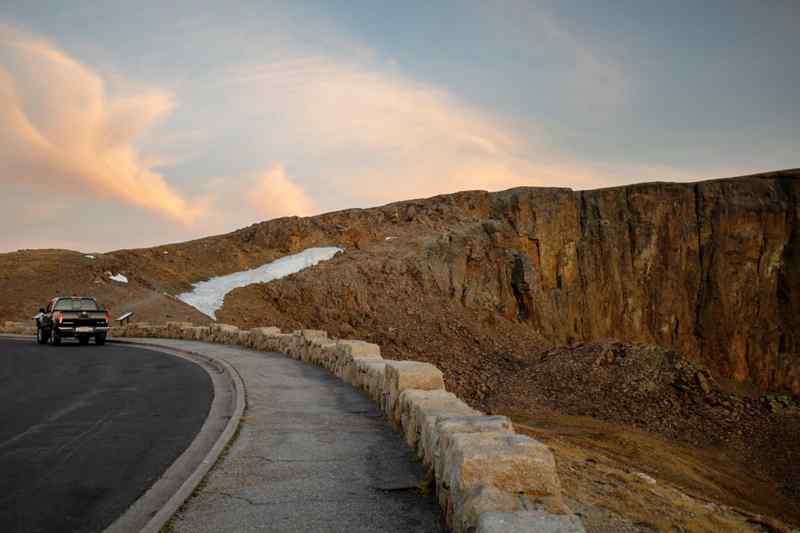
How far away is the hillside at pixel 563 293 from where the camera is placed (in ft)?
104

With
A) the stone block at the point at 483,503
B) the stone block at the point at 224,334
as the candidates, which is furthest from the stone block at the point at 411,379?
the stone block at the point at 224,334

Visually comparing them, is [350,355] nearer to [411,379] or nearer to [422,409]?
[411,379]

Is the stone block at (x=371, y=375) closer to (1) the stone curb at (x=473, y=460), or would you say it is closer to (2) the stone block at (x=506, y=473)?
(1) the stone curb at (x=473, y=460)

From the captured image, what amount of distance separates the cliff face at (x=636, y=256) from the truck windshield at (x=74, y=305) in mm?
21702

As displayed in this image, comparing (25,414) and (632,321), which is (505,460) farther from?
(632,321)

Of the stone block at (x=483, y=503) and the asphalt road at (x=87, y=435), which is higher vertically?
the stone block at (x=483, y=503)

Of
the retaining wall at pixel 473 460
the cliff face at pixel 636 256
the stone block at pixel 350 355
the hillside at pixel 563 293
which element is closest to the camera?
the retaining wall at pixel 473 460

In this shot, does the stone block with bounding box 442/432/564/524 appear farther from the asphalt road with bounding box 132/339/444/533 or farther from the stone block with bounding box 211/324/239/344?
the stone block with bounding box 211/324/239/344

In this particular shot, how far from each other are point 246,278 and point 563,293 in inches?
929

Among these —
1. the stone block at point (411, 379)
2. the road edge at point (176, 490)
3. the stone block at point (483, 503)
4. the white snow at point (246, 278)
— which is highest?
the white snow at point (246, 278)

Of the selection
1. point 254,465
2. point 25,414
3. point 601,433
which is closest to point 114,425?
point 25,414

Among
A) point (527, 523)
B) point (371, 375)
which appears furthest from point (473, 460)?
point (371, 375)

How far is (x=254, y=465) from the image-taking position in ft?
24.4

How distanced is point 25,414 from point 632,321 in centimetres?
5037
